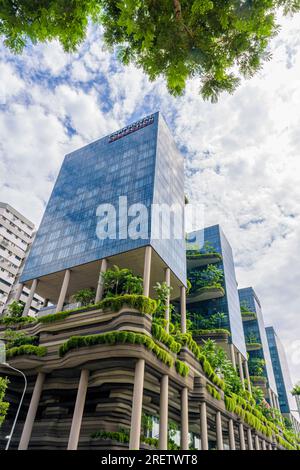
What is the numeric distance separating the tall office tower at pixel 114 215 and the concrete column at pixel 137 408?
15.9 meters

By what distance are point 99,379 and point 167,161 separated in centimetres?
3455

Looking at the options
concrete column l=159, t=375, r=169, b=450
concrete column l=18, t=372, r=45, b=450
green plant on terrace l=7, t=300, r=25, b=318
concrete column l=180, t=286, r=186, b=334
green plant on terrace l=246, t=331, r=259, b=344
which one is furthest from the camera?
green plant on terrace l=246, t=331, r=259, b=344

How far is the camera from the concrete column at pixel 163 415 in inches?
993

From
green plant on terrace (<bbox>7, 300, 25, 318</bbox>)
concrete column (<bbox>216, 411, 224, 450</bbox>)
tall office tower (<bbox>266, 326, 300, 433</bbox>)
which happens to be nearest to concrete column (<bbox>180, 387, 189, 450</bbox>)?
concrete column (<bbox>216, 411, 224, 450</bbox>)

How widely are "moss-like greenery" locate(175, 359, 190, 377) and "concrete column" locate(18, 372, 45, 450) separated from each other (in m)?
13.5

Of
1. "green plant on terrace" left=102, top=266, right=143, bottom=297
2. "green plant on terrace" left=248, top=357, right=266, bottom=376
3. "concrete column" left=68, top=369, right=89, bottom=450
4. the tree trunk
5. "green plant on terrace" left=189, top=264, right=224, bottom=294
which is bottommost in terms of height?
"concrete column" left=68, top=369, right=89, bottom=450

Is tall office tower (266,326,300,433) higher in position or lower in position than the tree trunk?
higher

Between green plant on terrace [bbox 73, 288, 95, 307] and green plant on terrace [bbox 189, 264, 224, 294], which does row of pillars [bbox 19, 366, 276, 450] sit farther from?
green plant on terrace [bbox 189, 264, 224, 294]

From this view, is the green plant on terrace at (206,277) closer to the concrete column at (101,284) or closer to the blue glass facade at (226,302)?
the blue glass facade at (226,302)

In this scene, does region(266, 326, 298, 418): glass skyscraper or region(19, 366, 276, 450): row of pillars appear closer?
region(19, 366, 276, 450): row of pillars

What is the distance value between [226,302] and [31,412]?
43.4 metres

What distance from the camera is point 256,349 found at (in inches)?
3135

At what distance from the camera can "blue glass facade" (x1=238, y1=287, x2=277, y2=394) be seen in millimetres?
79688

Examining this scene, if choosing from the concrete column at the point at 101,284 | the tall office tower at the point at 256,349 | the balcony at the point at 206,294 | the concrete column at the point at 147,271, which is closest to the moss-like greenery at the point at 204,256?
the balcony at the point at 206,294
